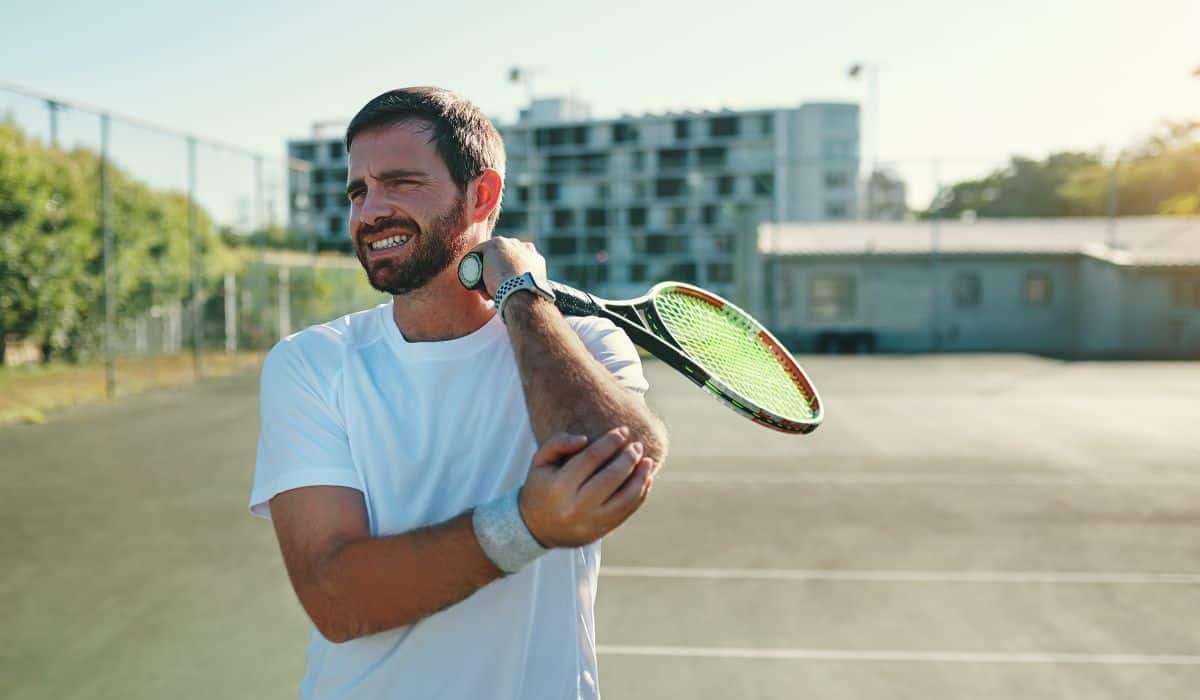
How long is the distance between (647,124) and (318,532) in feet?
217

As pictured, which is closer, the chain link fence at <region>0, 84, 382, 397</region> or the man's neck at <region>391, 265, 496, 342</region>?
the man's neck at <region>391, 265, 496, 342</region>

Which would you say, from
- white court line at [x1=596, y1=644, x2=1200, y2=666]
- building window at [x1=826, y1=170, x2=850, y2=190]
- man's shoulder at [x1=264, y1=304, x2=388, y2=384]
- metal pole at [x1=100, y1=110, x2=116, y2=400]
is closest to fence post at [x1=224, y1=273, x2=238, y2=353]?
metal pole at [x1=100, y1=110, x2=116, y2=400]

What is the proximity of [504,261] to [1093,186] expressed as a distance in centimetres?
4922

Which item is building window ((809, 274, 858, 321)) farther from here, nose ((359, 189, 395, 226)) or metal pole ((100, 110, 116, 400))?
nose ((359, 189, 395, 226))

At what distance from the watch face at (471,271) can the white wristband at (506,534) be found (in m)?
0.42

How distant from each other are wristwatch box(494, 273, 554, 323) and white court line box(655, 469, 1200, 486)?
311 inches

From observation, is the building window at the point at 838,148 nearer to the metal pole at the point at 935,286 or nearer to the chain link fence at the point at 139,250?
the metal pole at the point at 935,286

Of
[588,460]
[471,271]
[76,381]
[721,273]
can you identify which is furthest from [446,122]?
[721,273]

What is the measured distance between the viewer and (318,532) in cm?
140

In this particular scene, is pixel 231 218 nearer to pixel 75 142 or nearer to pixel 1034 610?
pixel 75 142

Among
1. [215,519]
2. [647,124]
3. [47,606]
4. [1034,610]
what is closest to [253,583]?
[47,606]

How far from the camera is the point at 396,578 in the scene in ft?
4.29

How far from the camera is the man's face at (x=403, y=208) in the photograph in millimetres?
1528

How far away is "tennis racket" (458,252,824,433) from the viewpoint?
5.77ft
